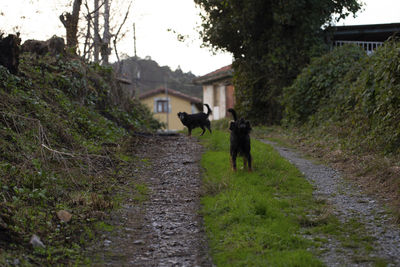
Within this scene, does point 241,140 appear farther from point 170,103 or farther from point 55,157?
point 170,103

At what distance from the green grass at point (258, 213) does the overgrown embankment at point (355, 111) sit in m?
1.32

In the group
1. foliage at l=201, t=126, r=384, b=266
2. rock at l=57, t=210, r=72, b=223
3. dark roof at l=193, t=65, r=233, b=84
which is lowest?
foliage at l=201, t=126, r=384, b=266

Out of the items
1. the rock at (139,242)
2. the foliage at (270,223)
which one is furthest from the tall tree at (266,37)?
the rock at (139,242)

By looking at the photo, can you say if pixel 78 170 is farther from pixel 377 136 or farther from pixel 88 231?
pixel 377 136

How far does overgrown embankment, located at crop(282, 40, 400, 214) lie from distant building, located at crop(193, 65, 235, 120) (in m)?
10.1

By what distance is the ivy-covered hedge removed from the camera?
Answer: 8320mm

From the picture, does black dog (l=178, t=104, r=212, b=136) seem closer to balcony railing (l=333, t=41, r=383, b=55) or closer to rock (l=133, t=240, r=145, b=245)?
balcony railing (l=333, t=41, r=383, b=55)

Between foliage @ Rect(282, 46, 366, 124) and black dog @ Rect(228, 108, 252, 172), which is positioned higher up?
foliage @ Rect(282, 46, 366, 124)

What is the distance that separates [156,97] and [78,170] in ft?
120

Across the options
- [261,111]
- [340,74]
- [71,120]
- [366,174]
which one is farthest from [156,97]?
[366,174]

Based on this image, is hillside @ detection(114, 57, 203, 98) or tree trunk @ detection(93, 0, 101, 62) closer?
tree trunk @ detection(93, 0, 101, 62)

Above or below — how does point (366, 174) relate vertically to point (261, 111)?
below

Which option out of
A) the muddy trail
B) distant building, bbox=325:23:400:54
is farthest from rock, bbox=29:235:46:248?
distant building, bbox=325:23:400:54

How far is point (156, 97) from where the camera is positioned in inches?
1702
